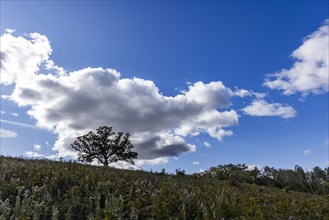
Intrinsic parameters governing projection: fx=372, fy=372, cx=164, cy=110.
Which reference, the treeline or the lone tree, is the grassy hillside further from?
the lone tree

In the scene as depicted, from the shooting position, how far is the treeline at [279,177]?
84.3ft

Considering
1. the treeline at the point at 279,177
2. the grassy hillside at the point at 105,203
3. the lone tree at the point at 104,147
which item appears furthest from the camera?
the lone tree at the point at 104,147

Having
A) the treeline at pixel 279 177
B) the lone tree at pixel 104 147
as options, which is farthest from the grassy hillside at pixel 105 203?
the lone tree at pixel 104 147

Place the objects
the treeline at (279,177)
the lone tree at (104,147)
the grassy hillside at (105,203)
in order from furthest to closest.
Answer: the lone tree at (104,147)
the treeline at (279,177)
the grassy hillside at (105,203)

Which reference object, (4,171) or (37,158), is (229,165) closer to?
(37,158)

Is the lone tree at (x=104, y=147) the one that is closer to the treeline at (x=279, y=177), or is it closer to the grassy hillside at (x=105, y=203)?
the treeline at (x=279, y=177)

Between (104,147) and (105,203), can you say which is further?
(104,147)

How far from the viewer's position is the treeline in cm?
2570

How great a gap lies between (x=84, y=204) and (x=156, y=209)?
5.05ft

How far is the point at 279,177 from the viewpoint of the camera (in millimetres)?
59750

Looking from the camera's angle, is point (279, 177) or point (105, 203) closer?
point (105, 203)

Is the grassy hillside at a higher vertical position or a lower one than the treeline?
lower

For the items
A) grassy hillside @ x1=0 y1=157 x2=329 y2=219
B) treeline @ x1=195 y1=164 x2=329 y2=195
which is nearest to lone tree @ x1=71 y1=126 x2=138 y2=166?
treeline @ x1=195 y1=164 x2=329 y2=195

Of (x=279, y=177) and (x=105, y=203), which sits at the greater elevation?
(x=279, y=177)
